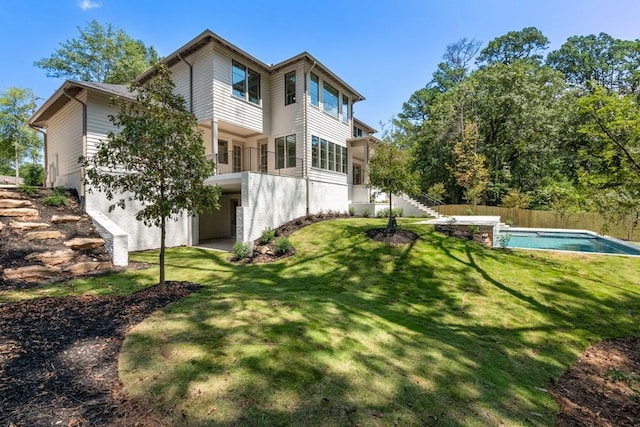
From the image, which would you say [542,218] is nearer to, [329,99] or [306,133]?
[329,99]

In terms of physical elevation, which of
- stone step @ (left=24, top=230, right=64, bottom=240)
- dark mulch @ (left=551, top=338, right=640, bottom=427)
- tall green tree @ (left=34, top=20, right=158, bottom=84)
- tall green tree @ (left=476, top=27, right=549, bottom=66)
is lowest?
dark mulch @ (left=551, top=338, right=640, bottom=427)

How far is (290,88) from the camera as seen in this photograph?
14836 mm

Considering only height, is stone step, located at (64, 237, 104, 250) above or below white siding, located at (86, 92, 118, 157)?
below

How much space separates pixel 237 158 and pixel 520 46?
37.1 meters

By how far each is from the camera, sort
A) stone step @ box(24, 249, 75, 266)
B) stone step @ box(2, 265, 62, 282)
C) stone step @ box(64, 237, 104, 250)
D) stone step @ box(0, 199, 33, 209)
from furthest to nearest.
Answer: stone step @ box(0, 199, 33, 209) < stone step @ box(64, 237, 104, 250) < stone step @ box(24, 249, 75, 266) < stone step @ box(2, 265, 62, 282)

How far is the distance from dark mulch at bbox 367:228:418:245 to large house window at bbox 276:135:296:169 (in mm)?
5997

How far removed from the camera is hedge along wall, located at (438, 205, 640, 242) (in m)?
18.2

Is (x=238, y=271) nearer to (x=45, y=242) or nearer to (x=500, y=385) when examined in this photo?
(x=45, y=242)

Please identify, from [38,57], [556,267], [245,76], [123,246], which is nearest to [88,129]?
[123,246]

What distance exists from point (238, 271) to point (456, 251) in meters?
7.16

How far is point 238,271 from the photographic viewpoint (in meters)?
8.92

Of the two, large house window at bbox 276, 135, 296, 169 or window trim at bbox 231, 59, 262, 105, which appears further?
large house window at bbox 276, 135, 296, 169

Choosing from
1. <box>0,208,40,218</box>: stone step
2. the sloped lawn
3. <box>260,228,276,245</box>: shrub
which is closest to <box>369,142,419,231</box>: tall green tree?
the sloped lawn

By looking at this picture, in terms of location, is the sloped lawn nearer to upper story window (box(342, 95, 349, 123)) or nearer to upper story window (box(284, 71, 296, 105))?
upper story window (box(284, 71, 296, 105))
